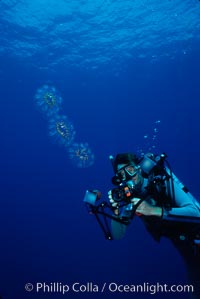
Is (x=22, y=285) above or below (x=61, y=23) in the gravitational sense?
below

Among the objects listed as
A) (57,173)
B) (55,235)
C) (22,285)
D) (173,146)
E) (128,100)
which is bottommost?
(22,285)

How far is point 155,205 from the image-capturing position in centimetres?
358

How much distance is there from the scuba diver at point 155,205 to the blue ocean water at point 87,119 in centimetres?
1416

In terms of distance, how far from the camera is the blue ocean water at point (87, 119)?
19188 millimetres

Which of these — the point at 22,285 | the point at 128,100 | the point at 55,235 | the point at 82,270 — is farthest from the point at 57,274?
the point at 128,100

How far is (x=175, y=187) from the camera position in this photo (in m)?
3.95

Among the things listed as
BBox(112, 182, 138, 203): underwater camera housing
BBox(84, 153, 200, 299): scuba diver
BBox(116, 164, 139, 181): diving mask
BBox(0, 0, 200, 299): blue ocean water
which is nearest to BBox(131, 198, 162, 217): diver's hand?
BBox(84, 153, 200, 299): scuba diver

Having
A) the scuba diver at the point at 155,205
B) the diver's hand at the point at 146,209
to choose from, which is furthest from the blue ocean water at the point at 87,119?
the diver's hand at the point at 146,209

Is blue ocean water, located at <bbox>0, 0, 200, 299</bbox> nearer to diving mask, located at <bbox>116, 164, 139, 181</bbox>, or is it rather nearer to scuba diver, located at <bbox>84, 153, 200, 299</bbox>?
scuba diver, located at <bbox>84, 153, 200, 299</bbox>

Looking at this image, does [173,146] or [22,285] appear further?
[173,146]

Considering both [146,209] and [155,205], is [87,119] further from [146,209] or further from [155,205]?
[146,209]

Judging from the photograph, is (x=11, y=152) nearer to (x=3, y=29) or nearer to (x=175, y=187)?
(x=3, y=29)

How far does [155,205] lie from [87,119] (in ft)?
123

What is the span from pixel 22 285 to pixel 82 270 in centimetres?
515
